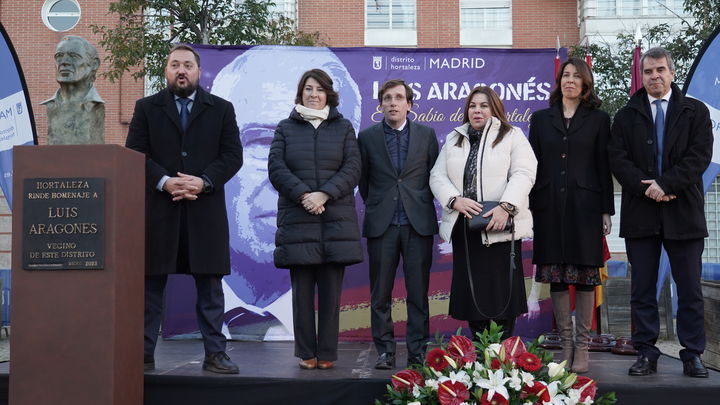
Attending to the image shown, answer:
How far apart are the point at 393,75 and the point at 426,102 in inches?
13.1

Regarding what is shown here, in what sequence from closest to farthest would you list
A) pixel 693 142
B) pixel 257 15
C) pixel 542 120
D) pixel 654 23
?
pixel 693 142 < pixel 542 120 < pixel 257 15 < pixel 654 23

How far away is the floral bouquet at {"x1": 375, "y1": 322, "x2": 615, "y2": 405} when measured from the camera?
3.36 m

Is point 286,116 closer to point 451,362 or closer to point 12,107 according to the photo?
point 12,107

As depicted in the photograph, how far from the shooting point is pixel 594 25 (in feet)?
53.7

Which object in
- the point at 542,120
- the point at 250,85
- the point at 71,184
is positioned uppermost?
the point at 250,85

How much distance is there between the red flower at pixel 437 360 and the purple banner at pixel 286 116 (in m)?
2.38

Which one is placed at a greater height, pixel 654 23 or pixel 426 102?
pixel 654 23

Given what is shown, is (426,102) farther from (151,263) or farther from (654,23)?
(654,23)

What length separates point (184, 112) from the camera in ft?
14.1

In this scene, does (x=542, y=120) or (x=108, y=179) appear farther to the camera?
(x=542, y=120)

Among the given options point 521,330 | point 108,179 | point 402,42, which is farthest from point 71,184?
point 402,42

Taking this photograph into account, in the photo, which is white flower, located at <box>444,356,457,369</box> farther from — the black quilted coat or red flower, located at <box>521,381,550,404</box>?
the black quilted coat

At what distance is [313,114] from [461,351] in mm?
1597

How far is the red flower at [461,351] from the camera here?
3488 millimetres
